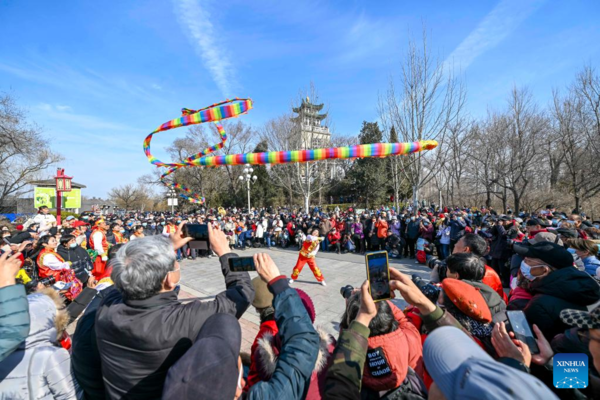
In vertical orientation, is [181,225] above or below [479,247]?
above

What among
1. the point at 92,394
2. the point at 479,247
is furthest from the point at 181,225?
the point at 479,247

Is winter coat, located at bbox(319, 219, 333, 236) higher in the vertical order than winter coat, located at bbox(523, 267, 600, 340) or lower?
lower

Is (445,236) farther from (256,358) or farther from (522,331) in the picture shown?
(256,358)

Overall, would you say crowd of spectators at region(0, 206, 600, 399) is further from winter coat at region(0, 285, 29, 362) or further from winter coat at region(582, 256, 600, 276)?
winter coat at region(582, 256, 600, 276)

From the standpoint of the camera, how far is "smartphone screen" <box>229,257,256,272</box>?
1.46 meters

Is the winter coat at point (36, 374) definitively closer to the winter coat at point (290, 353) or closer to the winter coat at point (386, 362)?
the winter coat at point (290, 353)

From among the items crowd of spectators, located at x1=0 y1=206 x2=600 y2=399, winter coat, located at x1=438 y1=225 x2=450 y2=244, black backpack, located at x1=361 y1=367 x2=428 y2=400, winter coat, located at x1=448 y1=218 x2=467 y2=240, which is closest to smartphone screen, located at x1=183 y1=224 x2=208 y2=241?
crowd of spectators, located at x1=0 y1=206 x2=600 y2=399

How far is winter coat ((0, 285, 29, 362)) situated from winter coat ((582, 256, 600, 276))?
6115mm

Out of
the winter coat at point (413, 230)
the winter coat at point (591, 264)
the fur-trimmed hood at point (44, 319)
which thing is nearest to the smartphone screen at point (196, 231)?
the fur-trimmed hood at point (44, 319)

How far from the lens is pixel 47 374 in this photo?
1.47 m

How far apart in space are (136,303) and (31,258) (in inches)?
227

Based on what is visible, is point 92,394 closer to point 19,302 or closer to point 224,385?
point 19,302

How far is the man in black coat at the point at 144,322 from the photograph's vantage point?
3.59 feet

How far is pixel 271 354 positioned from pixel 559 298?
218 centimetres
